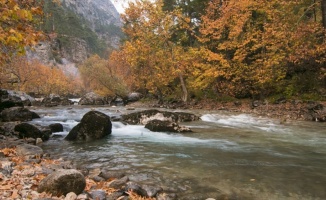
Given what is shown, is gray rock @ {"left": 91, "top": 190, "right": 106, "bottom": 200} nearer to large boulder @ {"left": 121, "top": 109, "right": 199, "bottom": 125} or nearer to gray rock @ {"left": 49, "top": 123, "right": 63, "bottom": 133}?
gray rock @ {"left": 49, "top": 123, "right": 63, "bottom": 133}

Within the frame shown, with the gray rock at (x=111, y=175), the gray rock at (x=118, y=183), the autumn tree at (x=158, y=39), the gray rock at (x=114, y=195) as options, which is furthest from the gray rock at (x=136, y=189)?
the autumn tree at (x=158, y=39)

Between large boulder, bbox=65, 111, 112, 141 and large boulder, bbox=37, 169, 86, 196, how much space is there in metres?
6.27

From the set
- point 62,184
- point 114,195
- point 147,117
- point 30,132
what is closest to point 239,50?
point 147,117

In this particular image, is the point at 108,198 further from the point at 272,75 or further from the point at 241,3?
the point at 241,3

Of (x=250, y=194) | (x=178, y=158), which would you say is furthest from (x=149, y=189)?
(x=178, y=158)

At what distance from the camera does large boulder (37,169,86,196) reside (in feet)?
15.5

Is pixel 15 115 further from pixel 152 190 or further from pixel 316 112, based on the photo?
pixel 316 112

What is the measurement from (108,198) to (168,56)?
24925 millimetres

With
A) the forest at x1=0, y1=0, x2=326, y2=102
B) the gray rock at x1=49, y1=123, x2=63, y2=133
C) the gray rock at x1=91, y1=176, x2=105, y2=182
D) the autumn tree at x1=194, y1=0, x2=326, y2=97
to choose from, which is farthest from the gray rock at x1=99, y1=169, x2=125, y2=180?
the autumn tree at x1=194, y1=0, x2=326, y2=97

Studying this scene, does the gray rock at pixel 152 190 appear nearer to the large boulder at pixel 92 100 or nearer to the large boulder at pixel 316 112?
the large boulder at pixel 316 112

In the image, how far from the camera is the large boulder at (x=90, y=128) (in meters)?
11.2

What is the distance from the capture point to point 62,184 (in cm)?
483

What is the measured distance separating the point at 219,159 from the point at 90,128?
5.92 meters

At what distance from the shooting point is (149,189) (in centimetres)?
557
